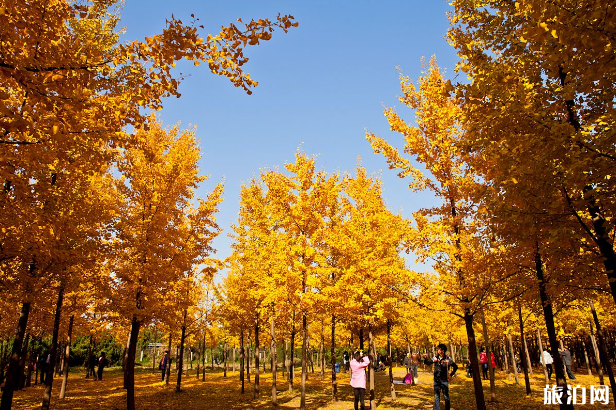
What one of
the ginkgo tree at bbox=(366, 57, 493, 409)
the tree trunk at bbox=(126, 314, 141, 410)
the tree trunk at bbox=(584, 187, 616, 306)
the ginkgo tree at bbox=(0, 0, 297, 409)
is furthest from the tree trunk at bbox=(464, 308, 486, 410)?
the tree trunk at bbox=(126, 314, 141, 410)

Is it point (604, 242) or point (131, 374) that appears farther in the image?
point (131, 374)

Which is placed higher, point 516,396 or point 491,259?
point 491,259

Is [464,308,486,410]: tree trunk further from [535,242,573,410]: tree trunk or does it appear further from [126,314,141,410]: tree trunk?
[126,314,141,410]: tree trunk

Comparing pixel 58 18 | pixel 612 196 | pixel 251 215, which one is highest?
pixel 251 215

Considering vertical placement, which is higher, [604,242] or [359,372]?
[604,242]

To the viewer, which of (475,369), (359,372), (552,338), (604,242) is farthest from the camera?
(359,372)

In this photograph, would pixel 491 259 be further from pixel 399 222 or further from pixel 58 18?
pixel 58 18

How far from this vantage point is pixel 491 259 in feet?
25.1

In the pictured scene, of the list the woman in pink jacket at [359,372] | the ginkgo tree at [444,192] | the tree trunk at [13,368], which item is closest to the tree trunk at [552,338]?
the ginkgo tree at [444,192]

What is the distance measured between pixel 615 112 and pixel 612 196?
149cm

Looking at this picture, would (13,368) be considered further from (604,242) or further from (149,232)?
(604,242)

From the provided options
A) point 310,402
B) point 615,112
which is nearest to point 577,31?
point 615,112

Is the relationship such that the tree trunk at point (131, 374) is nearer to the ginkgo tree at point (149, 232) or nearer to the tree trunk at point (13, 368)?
the ginkgo tree at point (149, 232)

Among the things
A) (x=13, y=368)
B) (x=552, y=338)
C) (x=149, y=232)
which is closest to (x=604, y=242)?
(x=552, y=338)
